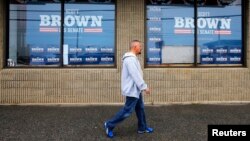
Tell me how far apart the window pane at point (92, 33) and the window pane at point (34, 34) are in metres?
0.40

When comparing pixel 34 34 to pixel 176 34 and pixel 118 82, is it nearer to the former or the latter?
pixel 118 82

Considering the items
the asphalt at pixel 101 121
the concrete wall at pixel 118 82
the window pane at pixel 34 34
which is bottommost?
the asphalt at pixel 101 121

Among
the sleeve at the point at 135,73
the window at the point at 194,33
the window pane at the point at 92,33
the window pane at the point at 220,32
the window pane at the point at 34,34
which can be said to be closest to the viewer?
the sleeve at the point at 135,73

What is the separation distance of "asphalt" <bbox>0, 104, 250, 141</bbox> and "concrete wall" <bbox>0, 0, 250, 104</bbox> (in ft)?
1.12

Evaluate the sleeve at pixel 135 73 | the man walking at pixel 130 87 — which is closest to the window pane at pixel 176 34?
the man walking at pixel 130 87

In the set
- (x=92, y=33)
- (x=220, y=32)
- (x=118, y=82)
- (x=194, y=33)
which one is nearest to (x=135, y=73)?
(x=118, y=82)

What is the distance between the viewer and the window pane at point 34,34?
402 inches

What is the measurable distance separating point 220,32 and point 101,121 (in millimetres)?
4358

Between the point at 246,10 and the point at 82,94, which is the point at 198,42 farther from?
the point at 82,94

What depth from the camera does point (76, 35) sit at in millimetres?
10328

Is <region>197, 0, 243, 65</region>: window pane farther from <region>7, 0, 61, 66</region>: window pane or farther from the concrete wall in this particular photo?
Answer: <region>7, 0, 61, 66</region>: window pane

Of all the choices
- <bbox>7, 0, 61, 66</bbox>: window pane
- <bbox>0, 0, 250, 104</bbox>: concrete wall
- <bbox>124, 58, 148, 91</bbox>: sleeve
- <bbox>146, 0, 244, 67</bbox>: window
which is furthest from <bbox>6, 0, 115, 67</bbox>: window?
<bbox>124, 58, 148, 91</bbox>: sleeve

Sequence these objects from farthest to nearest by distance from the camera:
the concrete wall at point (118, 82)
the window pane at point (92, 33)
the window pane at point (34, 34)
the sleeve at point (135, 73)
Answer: the window pane at point (92, 33), the window pane at point (34, 34), the concrete wall at point (118, 82), the sleeve at point (135, 73)

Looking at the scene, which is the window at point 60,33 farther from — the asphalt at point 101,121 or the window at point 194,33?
the asphalt at point 101,121
